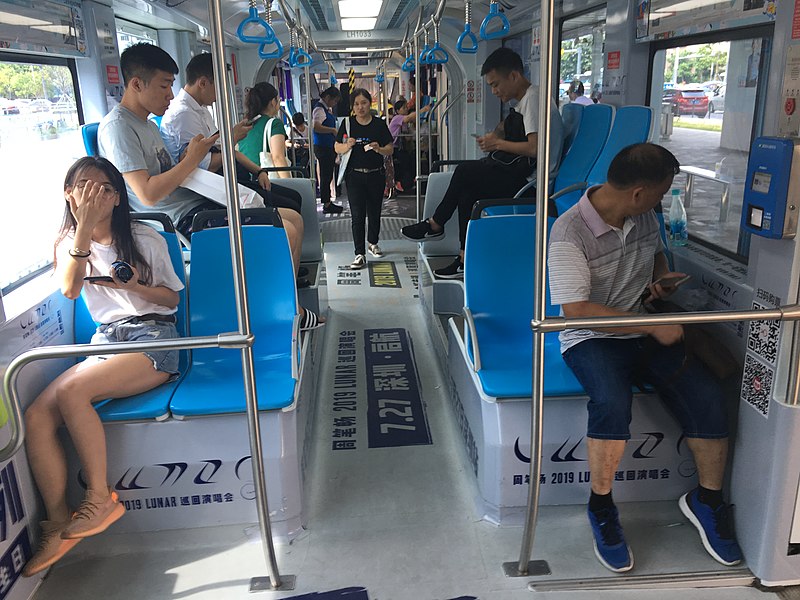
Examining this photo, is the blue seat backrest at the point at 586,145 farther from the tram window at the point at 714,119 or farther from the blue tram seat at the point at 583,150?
the tram window at the point at 714,119

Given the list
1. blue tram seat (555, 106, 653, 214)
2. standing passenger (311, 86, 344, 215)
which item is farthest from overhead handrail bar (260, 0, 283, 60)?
standing passenger (311, 86, 344, 215)

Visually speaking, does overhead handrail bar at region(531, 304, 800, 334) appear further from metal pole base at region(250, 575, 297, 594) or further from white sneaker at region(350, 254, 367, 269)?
white sneaker at region(350, 254, 367, 269)

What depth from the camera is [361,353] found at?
4.36 m

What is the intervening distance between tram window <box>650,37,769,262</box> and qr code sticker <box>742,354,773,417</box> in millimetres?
831

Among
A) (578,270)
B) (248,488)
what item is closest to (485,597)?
(248,488)

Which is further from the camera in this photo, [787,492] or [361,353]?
[361,353]

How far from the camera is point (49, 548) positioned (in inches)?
91.4

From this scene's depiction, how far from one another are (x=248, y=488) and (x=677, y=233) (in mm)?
2387

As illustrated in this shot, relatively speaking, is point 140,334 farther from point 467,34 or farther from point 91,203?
point 467,34

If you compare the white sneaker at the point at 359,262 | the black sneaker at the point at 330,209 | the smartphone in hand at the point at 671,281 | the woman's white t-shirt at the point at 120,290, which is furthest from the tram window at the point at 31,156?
the black sneaker at the point at 330,209

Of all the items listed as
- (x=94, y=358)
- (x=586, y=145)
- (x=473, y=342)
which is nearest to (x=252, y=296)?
(x=94, y=358)

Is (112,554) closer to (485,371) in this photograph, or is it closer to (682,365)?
(485,371)

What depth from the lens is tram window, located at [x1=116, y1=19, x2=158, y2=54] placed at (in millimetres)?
5410

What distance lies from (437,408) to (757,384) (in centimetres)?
168
